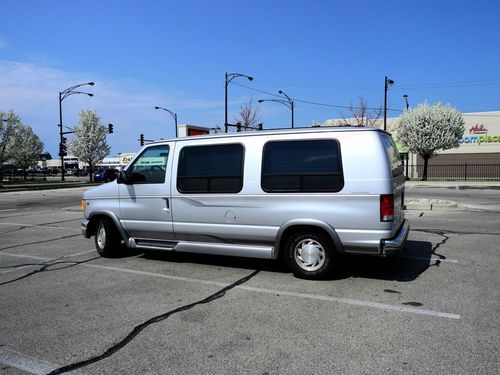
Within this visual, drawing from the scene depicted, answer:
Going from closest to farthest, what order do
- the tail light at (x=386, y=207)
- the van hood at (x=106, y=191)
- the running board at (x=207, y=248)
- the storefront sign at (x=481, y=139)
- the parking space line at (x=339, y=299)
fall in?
the parking space line at (x=339, y=299)
the tail light at (x=386, y=207)
the running board at (x=207, y=248)
the van hood at (x=106, y=191)
the storefront sign at (x=481, y=139)

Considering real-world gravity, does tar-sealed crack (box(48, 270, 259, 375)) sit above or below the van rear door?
below

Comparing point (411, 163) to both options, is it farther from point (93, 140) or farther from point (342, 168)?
point (342, 168)

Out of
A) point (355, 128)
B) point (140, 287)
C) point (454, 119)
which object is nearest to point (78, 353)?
point (140, 287)

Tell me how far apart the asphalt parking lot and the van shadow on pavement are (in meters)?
0.03

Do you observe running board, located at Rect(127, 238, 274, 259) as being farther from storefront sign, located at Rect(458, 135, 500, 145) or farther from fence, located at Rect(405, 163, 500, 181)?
storefront sign, located at Rect(458, 135, 500, 145)

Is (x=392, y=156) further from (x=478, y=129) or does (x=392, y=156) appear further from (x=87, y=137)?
(x=87, y=137)

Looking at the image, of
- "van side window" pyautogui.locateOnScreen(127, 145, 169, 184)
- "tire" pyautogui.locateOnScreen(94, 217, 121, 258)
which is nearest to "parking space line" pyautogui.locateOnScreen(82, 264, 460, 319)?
"tire" pyautogui.locateOnScreen(94, 217, 121, 258)

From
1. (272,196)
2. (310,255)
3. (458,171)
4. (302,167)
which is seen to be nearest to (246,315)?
(310,255)

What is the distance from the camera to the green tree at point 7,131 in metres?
46.6

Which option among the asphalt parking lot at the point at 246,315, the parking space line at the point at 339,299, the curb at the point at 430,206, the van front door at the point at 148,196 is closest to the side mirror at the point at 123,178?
the van front door at the point at 148,196

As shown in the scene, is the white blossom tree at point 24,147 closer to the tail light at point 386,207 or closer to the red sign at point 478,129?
the red sign at point 478,129

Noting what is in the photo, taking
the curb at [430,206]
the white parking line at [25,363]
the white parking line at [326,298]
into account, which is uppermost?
the curb at [430,206]

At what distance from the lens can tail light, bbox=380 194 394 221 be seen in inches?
209

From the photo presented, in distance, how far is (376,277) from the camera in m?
5.98
